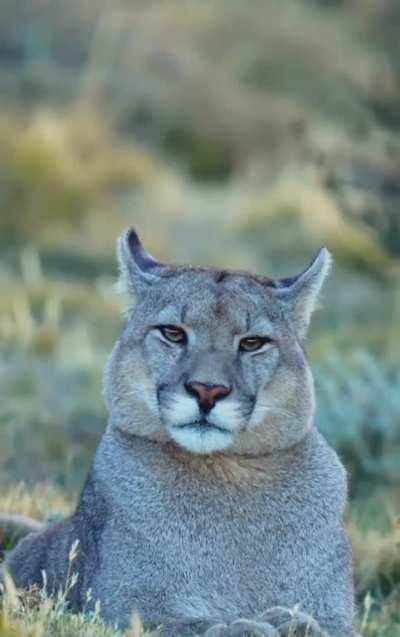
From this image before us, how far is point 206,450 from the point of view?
328 inches

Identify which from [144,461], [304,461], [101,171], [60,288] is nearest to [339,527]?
[304,461]

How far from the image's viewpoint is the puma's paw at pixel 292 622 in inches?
317

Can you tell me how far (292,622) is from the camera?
8047 mm

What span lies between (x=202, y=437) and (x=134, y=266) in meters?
1.19

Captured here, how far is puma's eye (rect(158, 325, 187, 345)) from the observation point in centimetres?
858

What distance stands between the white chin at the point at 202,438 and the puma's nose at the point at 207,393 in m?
0.11

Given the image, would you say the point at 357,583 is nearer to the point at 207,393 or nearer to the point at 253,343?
the point at 253,343

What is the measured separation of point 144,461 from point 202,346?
586 millimetres

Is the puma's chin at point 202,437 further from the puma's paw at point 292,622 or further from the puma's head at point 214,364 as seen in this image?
the puma's paw at point 292,622

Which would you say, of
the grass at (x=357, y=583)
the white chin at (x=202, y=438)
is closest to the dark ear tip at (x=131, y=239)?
the white chin at (x=202, y=438)

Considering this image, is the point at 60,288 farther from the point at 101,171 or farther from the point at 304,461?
the point at 304,461

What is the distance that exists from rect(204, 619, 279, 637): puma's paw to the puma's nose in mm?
851

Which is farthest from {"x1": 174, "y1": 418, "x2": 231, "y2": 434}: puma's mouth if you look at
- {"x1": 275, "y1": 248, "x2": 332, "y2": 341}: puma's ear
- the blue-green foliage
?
the blue-green foliage

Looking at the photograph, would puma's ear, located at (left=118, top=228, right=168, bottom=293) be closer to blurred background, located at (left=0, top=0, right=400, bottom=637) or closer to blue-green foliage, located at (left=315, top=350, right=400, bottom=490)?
blurred background, located at (left=0, top=0, right=400, bottom=637)
